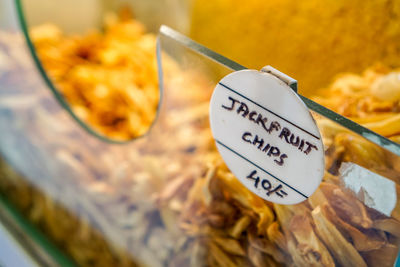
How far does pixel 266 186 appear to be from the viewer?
423 mm

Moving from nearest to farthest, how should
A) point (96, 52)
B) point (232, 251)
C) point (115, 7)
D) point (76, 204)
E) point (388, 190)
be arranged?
point (388, 190) → point (232, 251) → point (76, 204) → point (96, 52) → point (115, 7)

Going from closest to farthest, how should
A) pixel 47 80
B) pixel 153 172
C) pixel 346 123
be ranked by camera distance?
1. pixel 346 123
2. pixel 153 172
3. pixel 47 80

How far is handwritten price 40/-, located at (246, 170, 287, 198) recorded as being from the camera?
0.41 metres

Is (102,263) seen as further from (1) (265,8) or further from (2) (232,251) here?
(1) (265,8)

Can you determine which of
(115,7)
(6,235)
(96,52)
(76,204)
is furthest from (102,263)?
(115,7)

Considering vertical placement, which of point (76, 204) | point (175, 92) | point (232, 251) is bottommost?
point (76, 204)

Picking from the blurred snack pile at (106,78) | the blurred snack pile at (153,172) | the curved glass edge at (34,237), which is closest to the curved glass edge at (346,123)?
the blurred snack pile at (153,172)

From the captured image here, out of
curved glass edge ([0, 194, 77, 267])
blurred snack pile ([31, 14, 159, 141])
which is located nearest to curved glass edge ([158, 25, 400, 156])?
blurred snack pile ([31, 14, 159, 141])

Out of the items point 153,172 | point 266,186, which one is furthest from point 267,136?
point 153,172

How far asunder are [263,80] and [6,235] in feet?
2.50

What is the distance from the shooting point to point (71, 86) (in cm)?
91

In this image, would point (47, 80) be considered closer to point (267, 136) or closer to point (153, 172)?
point (153, 172)

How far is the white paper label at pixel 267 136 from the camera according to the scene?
1.23 ft

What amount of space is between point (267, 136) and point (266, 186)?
0.18 feet
